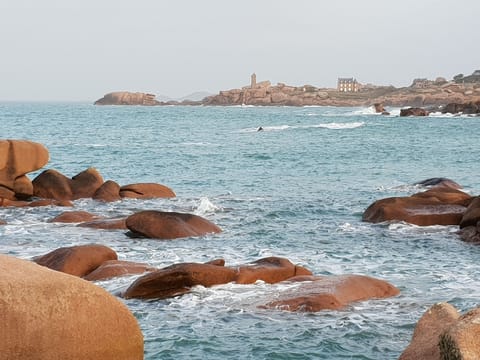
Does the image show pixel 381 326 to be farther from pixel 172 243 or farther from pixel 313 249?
pixel 172 243

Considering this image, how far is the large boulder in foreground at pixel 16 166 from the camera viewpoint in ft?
89.8

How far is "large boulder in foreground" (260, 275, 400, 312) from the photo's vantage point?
12.3m

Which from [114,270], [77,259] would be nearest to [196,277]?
[114,270]

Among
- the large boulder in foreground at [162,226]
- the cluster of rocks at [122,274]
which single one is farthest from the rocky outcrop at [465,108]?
the large boulder in foreground at [162,226]

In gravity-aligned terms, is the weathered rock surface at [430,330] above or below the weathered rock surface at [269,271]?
above

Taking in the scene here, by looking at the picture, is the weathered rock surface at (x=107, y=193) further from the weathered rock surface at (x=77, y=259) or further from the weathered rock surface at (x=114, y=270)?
the weathered rock surface at (x=114, y=270)

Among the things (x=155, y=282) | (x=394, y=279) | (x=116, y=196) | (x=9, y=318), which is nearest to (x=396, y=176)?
(x=116, y=196)

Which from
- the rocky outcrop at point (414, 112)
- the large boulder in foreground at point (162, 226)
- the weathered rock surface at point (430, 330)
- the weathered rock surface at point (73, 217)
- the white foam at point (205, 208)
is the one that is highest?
the weathered rock surface at point (430, 330)

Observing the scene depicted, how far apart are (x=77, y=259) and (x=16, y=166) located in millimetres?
13875

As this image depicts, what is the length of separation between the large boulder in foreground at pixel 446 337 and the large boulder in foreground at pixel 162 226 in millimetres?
11723

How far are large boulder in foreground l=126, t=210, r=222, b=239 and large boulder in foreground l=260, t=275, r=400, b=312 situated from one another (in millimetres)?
6144

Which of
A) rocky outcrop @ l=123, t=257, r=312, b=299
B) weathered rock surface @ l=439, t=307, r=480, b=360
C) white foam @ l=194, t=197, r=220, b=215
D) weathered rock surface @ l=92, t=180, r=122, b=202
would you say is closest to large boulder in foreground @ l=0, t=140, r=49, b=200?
weathered rock surface @ l=92, t=180, r=122, b=202

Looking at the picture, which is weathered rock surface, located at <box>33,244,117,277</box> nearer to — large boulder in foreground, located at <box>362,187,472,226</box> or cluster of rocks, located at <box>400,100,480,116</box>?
large boulder in foreground, located at <box>362,187,472,226</box>

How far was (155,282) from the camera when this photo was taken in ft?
43.7
